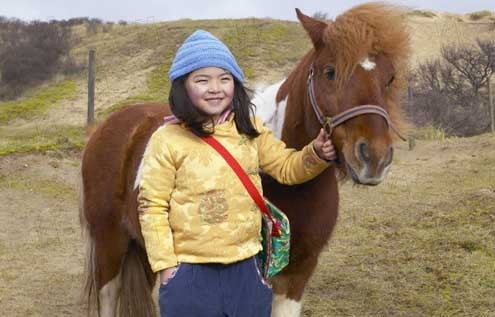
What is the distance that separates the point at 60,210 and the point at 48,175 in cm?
163

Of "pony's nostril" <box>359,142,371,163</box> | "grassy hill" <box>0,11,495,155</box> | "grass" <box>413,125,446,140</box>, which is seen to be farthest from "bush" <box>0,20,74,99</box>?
"pony's nostril" <box>359,142,371,163</box>

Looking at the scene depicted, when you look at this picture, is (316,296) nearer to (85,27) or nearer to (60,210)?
(60,210)

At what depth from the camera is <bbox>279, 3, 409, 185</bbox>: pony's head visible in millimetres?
1861

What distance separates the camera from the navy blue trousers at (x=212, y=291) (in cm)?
188

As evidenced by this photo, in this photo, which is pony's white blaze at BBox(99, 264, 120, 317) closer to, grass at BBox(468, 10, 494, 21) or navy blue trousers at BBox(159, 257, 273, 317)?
navy blue trousers at BBox(159, 257, 273, 317)

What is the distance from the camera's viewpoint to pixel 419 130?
13.3 metres

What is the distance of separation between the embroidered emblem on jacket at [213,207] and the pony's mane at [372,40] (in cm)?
56

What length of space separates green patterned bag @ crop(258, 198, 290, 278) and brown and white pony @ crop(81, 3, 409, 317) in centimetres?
29

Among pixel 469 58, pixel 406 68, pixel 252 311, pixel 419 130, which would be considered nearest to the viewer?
pixel 252 311

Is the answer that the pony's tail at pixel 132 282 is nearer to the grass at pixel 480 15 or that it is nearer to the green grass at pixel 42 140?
the green grass at pixel 42 140

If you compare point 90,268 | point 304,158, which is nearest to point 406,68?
point 304,158

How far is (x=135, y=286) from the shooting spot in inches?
137

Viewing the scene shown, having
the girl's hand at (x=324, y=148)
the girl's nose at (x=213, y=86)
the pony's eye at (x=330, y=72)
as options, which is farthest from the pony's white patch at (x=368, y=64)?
the girl's nose at (x=213, y=86)

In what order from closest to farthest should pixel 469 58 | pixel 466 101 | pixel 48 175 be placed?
pixel 48 175 → pixel 466 101 → pixel 469 58
